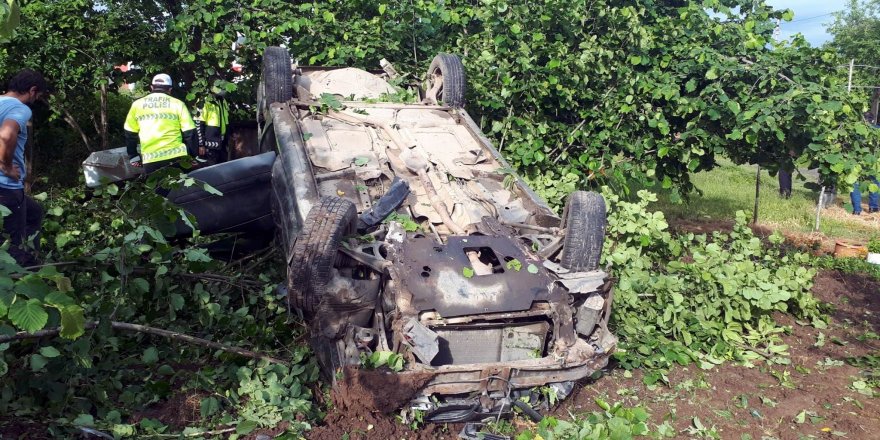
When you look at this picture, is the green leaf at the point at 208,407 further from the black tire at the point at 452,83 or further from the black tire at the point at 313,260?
the black tire at the point at 452,83

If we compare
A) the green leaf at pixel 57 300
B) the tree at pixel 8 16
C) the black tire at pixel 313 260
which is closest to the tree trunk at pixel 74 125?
the black tire at pixel 313 260

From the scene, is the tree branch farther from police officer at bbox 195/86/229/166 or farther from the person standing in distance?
police officer at bbox 195/86/229/166

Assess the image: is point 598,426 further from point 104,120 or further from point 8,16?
point 104,120

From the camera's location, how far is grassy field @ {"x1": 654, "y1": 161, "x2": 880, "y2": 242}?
33.5ft

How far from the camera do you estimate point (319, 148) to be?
5551 mm

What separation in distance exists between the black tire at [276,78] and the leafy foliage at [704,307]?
3.29 m

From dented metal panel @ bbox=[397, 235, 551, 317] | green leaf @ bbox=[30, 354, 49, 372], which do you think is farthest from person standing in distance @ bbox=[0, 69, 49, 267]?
dented metal panel @ bbox=[397, 235, 551, 317]

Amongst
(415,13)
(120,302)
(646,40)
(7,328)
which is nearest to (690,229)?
(646,40)

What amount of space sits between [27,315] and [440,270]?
97.4 inches

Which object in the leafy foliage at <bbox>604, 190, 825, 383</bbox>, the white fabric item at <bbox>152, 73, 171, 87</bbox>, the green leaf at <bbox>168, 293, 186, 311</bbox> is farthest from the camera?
the white fabric item at <bbox>152, 73, 171, 87</bbox>

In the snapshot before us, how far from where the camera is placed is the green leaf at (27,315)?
2.08 meters

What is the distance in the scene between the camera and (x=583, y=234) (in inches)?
180

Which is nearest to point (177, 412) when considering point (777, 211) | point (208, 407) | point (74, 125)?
point (208, 407)

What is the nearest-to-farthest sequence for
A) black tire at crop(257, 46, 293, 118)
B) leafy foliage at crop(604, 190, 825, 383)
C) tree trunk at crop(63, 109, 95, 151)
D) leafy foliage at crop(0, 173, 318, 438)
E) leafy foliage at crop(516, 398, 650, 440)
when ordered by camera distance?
leafy foliage at crop(0, 173, 318, 438) → leafy foliage at crop(516, 398, 650, 440) → leafy foliage at crop(604, 190, 825, 383) → black tire at crop(257, 46, 293, 118) → tree trunk at crop(63, 109, 95, 151)
